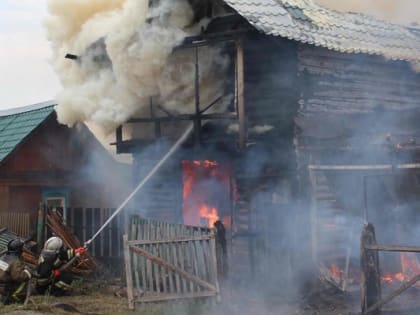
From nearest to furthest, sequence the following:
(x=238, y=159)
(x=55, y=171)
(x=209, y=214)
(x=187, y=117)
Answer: (x=187, y=117)
(x=238, y=159)
(x=209, y=214)
(x=55, y=171)

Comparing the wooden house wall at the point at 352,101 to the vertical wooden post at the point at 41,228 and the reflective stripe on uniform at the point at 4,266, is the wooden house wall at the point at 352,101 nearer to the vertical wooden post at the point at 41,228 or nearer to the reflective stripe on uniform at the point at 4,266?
the vertical wooden post at the point at 41,228

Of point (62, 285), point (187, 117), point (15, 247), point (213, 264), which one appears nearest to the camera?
point (213, 264)

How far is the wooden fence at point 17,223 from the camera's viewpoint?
14656mm

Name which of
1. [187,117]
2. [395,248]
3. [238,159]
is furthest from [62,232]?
[395,248]

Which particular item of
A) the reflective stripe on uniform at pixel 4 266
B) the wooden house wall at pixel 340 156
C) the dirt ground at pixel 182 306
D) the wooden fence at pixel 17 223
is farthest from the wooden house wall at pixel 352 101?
the wooden fence at pixel 17 223

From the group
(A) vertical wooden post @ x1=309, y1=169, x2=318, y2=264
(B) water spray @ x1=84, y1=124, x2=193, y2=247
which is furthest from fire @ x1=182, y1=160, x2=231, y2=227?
(A) vertical wooden post @ x1=309, y1=169, x2=318, y2=264

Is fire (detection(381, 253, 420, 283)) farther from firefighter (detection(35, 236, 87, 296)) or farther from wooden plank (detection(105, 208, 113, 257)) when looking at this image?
firefighter (detection(35, 236, 87, 296))

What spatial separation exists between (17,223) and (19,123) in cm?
491

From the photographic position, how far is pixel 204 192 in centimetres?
1487

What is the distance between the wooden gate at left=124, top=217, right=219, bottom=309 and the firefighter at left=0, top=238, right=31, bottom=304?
1873 mm

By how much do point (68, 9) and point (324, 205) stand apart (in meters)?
8.71

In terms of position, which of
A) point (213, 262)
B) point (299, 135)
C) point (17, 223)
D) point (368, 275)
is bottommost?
point (368, 275)

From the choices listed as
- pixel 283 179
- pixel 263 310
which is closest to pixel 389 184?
pixel 283 179

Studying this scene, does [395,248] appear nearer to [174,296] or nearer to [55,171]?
[174,296]
